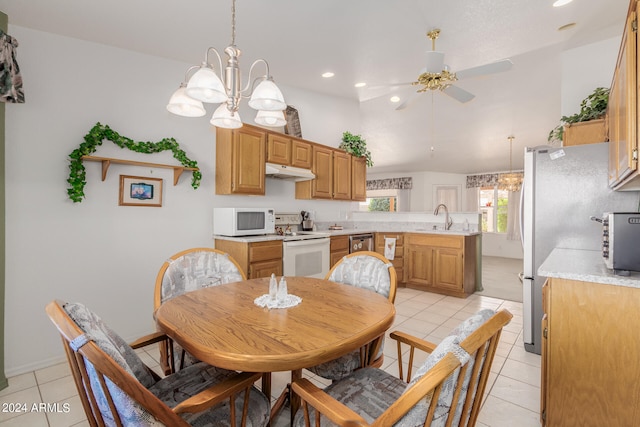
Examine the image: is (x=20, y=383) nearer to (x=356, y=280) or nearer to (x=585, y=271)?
(x=356, y=280)

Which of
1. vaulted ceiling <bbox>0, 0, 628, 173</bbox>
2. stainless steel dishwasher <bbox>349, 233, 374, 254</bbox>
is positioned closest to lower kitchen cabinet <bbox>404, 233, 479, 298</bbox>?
stainless steel dishwasher <bbox>349, 233, 374, 254</bbox>

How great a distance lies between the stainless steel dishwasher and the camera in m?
4.20

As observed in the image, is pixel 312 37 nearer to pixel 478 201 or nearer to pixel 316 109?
pixel 316 109

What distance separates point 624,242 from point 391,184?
8214mm

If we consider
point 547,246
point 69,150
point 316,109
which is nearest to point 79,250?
point 69,150

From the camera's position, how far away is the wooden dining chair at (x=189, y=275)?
1.65m

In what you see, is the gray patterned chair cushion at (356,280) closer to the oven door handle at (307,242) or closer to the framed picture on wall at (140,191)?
the oven door handle at (307,242)

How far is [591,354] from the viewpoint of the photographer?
1.40 metres

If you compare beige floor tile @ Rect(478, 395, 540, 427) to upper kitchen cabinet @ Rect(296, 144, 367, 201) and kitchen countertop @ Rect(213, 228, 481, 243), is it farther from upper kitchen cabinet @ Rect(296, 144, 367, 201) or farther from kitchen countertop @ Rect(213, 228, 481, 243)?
upper kitchen cabinet @ Rect(296, 144, 367, 201)

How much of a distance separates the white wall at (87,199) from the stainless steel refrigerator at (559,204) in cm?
315

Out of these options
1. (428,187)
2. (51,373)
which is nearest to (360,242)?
(51,373)

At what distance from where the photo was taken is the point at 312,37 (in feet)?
8.98

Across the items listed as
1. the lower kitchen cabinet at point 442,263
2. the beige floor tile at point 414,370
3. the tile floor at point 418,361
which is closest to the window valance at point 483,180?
the lower kitchen cabinet at point 442,263

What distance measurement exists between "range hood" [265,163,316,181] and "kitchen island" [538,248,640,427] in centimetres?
265
